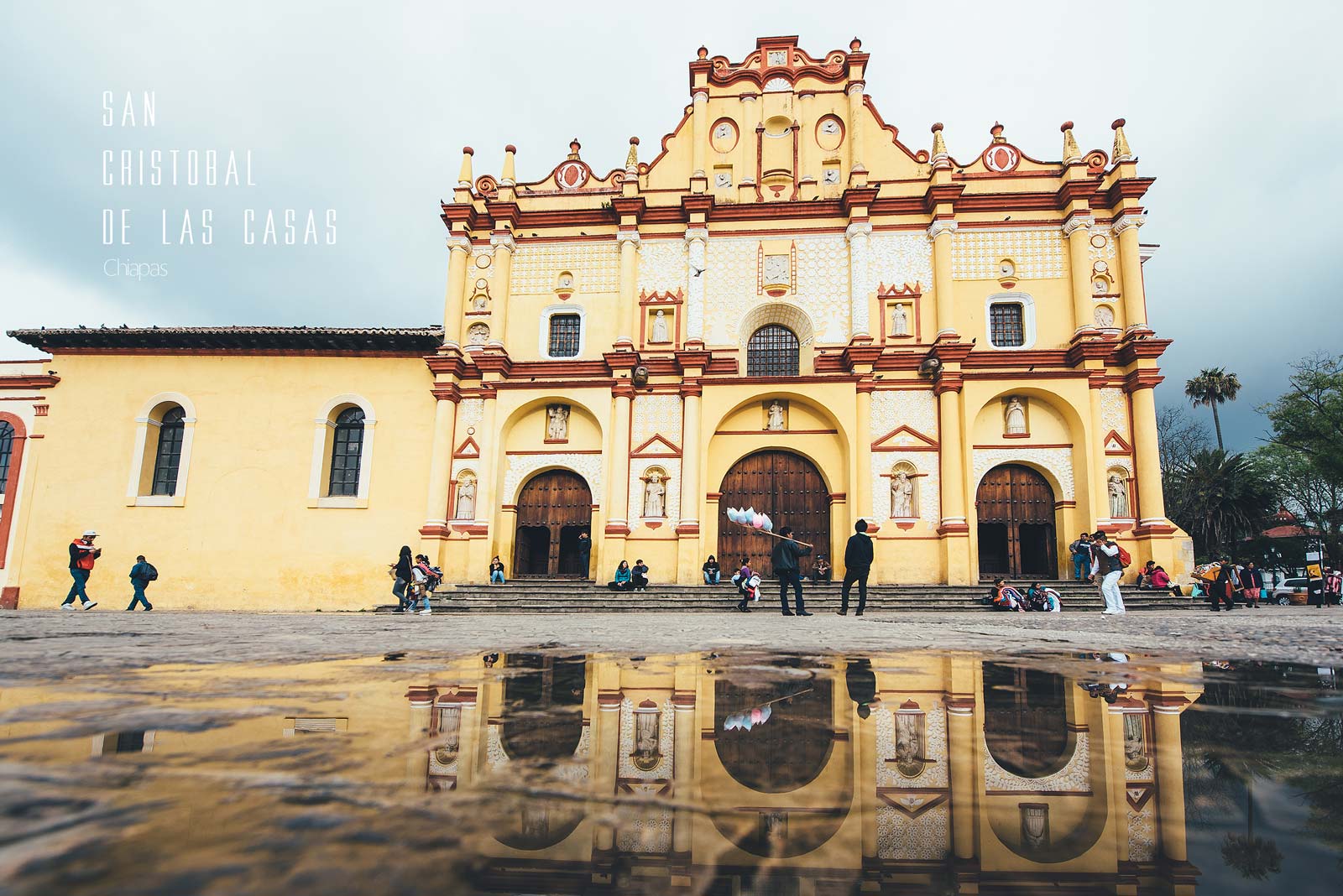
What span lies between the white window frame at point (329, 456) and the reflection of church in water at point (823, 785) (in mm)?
16795

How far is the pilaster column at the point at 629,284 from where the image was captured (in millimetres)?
18156

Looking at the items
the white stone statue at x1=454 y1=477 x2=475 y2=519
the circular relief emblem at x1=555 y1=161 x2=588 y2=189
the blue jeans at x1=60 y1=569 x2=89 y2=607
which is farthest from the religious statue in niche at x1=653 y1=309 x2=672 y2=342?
the blue jeans at x1=60 y1=569 x2=89 y2=607

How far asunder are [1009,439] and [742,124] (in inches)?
451

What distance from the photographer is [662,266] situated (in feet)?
61.6

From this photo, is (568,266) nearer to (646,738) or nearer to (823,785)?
(646,738)

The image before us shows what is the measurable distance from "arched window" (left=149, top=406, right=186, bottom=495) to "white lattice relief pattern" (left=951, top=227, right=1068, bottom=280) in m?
21.2

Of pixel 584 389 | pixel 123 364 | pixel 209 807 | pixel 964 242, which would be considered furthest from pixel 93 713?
pixel 123 364

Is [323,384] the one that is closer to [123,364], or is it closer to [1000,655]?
[123,364]

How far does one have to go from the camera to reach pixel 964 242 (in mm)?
18188

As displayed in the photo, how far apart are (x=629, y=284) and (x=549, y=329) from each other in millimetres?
2551

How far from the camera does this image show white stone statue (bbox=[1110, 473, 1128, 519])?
53.3 feet

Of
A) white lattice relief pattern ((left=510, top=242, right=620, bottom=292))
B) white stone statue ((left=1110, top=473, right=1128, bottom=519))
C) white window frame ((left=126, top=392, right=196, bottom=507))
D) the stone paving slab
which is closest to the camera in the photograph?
the stone paving slab

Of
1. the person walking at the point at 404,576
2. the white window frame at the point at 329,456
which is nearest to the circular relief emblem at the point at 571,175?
the white window frame at the point at 329,456

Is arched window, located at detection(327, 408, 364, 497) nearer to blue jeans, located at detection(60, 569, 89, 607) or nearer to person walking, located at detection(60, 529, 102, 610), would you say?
person walking, located at detection(60, 529, 102, 610)
